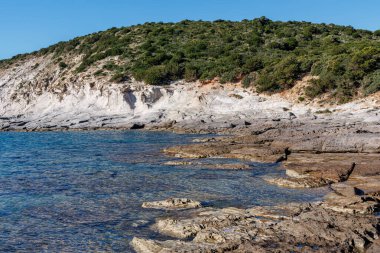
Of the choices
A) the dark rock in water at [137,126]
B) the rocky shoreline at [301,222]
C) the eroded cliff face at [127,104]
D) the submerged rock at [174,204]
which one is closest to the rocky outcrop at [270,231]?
the rocky shoreline at [301,222]

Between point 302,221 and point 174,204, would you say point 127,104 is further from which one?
point 302,221

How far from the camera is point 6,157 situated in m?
21.2

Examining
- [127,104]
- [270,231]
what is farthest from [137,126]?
[270,231]

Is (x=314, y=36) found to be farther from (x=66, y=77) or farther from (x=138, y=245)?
(x=138, y=245)

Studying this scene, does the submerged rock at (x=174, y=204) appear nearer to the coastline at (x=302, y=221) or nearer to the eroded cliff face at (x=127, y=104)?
the coastline at (x=302, y=221)

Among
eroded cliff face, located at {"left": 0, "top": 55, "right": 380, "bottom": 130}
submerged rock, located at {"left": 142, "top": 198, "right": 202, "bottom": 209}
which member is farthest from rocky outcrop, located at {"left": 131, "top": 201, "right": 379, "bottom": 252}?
eroded cliff face, located at {"left": 0, "top": 55, "right": 380, "bottom": 130}

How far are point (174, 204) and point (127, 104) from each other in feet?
109

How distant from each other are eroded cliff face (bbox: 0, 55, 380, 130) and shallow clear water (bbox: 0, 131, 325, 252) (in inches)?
615

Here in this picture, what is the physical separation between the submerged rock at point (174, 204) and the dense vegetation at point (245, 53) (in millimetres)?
25616

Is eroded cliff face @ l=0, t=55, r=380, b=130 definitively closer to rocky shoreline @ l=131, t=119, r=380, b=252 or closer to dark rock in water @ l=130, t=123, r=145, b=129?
dark rock in water @ l=130, t=123, r=145, b=129

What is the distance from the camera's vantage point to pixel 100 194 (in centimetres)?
1162

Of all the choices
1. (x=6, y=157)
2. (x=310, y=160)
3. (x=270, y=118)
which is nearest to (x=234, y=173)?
(x=310, y=160)

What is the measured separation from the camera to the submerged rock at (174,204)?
31.9 feet

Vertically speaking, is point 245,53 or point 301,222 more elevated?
point 245,53
